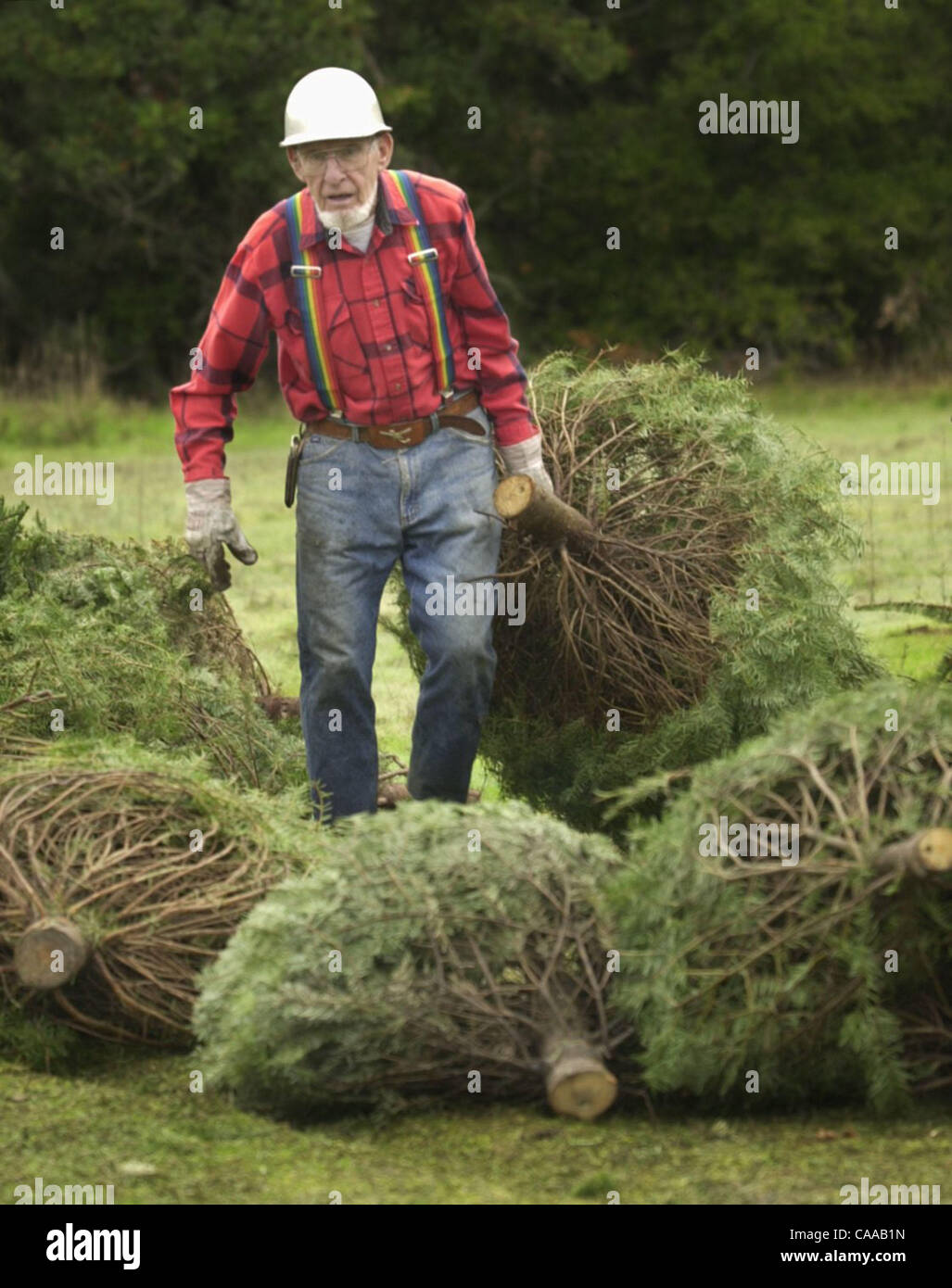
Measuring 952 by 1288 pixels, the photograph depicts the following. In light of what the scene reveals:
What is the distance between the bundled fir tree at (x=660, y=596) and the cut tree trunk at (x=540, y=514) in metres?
0.02

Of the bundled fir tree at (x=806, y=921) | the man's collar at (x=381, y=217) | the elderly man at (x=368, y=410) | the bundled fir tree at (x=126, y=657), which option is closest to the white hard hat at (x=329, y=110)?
the elderly man at (x=368, y=410)

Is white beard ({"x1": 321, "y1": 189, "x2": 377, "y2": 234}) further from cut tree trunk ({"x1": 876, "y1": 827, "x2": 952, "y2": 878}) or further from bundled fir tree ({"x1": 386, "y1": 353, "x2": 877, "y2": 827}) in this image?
cut tree trunk ({"x1": 876, "y1": 827, "x2": 952, "y2": 878})

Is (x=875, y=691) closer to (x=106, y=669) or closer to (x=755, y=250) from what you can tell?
(x=106, y=669)

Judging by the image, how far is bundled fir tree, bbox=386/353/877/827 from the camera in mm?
6250

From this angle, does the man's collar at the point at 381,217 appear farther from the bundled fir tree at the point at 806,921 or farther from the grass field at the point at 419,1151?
the grass field at the point at 419,1151

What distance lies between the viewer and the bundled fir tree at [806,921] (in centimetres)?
407

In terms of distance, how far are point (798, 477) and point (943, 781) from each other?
258 cm

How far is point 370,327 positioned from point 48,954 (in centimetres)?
217

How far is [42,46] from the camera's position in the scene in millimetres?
23078

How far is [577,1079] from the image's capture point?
4164mm

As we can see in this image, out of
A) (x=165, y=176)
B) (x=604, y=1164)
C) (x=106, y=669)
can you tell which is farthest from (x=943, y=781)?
(x=165, y=176)

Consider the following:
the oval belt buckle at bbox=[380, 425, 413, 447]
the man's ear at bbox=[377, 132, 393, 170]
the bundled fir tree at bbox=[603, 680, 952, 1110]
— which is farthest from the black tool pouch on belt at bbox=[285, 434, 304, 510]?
the bundled fir tree at bbox=[603, 680, 952, 1110]

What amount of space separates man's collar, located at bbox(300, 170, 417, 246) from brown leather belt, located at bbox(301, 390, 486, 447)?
539 millimetres

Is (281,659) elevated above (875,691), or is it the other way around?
(281,659)
